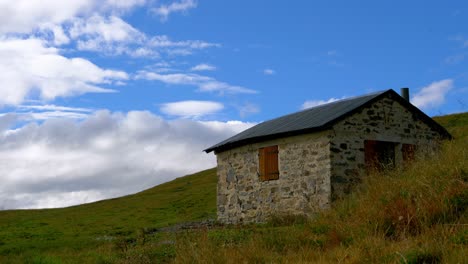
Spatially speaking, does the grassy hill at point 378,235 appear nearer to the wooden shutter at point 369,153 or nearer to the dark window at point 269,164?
the wooden shutter at point 369,153

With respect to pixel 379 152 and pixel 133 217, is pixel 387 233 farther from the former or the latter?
pixel 133 217

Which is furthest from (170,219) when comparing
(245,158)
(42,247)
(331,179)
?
(331,179)

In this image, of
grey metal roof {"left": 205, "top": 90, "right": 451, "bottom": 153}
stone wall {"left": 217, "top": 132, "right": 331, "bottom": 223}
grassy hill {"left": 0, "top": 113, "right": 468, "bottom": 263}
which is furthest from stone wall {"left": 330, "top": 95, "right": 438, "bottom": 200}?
grassy hill {"left": 0, "top": 113, "right": 468, "bottom": 263}

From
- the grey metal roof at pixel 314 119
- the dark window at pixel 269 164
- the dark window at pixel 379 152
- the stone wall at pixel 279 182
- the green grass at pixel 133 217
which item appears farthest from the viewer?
the green grass at pixel 133 217

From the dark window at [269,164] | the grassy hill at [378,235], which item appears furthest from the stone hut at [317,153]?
the grassy hill at [378,235]

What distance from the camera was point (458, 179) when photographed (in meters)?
9.33

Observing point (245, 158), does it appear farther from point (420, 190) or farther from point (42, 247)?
point (420, 190)

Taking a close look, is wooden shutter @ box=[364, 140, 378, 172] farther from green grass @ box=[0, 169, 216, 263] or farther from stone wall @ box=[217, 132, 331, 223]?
green grass @ box=[0, 169, 216, 263]

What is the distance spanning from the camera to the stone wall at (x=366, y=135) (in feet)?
54.7

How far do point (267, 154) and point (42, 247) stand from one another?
8.08 meters

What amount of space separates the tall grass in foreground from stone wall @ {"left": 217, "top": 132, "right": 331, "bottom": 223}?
17.4ft

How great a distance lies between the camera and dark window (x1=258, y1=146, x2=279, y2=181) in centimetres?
1847

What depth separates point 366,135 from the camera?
17.7m

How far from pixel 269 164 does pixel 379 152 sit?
12.6 ft
